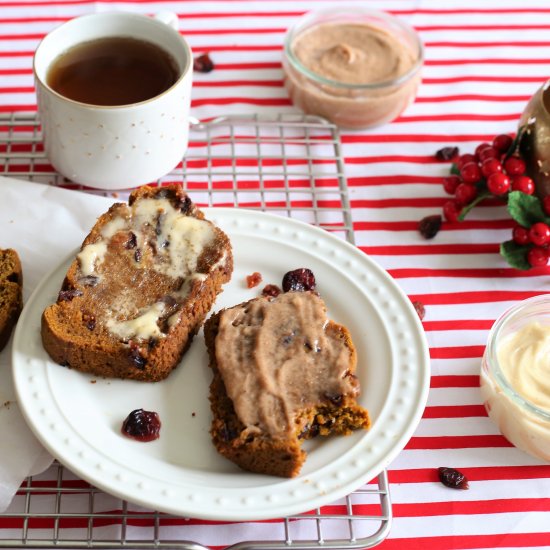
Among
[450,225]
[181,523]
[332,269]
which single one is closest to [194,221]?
[332,269]

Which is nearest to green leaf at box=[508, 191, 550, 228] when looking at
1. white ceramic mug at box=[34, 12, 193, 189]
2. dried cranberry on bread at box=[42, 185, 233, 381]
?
dried cranberry on bread at box=[42, 185, 233, 381]

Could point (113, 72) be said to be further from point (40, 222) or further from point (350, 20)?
point (350, 20)

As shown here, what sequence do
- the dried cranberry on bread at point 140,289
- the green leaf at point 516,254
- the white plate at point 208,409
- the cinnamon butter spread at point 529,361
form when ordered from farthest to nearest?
1. the green leaf at point 516,254
2. the cinnamon butter spread at point 529,361
3. the dried cranberry on bread at point 140,289
4. the white plate at point 208,409

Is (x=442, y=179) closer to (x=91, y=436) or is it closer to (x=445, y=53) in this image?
(x=445, y=53)

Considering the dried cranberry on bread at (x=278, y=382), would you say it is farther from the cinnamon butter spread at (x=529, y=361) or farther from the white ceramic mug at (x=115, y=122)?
the white ceramic mug at (x=115, y=122)

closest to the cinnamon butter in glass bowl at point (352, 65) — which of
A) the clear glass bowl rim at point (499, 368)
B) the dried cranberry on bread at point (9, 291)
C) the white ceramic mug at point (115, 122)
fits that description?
the white ceramic mug at point (115, 122)
